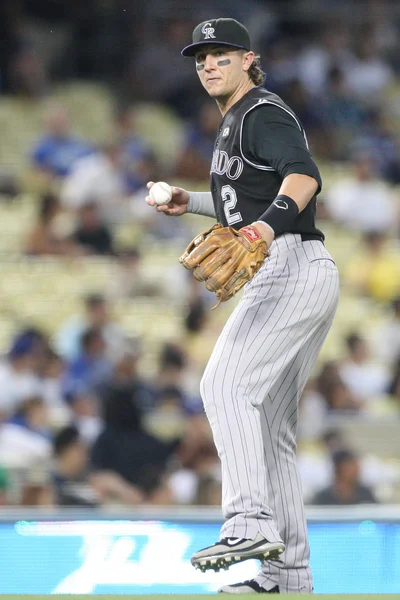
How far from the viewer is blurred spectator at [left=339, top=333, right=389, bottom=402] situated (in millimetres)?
8602

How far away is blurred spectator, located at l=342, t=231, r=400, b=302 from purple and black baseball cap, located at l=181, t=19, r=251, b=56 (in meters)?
6.24

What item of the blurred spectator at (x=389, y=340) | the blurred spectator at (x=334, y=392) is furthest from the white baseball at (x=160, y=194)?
the blurred spectator at (x=389, y=340)

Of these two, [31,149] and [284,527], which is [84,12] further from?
[284,527]

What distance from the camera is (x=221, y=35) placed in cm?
373

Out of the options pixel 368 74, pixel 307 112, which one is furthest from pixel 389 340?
pixel 368 74

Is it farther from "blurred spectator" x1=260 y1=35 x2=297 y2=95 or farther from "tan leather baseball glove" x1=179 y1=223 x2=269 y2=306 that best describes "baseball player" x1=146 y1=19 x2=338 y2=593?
"blurred spectator" x1=260 y1=35 x2=297 y2=95

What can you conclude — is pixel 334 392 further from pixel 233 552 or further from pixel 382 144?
pixel 233 552

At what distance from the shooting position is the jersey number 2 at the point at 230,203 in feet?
12.4

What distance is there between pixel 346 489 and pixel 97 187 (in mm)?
4173

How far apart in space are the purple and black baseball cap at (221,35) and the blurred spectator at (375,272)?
624 cm

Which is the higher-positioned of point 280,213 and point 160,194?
point 160,194

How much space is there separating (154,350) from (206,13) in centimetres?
523

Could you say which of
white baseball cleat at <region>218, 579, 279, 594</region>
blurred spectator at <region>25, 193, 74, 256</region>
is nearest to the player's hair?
white baseball cleat at <region>218, 579, 279, 594</region>

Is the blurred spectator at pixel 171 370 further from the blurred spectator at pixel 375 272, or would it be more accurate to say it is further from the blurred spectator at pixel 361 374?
the blurred spectator at pixel 375 272
